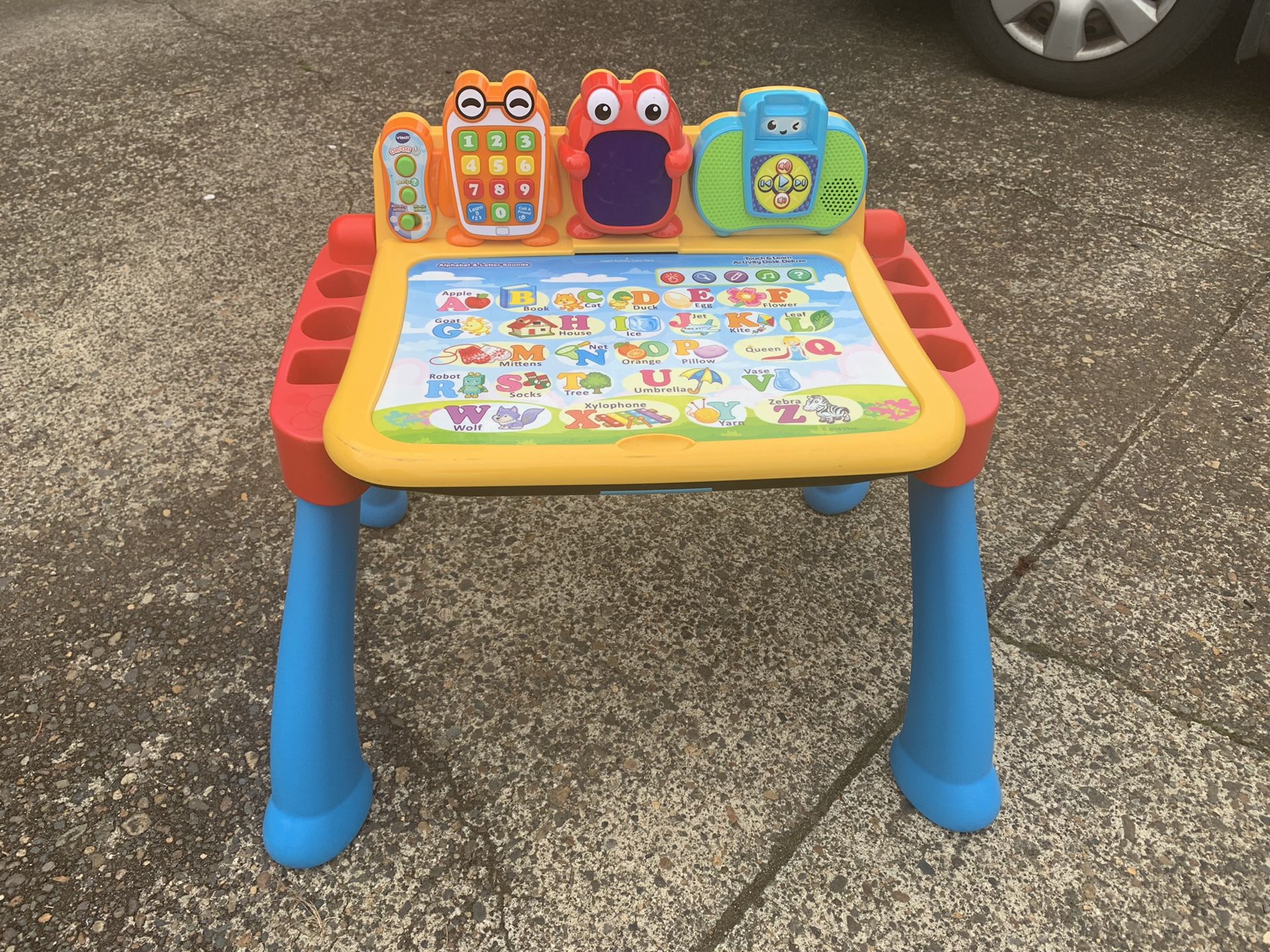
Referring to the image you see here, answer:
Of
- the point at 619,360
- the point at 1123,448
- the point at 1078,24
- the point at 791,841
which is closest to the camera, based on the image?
the point at 619,360

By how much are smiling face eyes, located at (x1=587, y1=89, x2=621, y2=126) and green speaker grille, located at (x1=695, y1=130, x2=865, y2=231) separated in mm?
133

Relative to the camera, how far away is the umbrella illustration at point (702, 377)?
1137 mm

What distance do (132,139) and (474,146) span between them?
6.77ft

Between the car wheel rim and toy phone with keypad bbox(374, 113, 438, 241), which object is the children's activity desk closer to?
toy phone with keypad bbox(374, 113, 438, 241)

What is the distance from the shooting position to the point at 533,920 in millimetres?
1195

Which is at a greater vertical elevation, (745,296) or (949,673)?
(745,296)

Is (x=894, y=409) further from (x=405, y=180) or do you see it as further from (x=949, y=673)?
(x=405, y=180)

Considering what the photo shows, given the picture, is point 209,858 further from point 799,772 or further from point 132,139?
point 132,139

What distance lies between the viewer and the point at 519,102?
51.1 inches

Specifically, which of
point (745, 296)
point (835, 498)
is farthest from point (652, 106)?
point (835, 498)

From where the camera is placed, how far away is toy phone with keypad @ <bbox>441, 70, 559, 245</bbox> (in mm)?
1300

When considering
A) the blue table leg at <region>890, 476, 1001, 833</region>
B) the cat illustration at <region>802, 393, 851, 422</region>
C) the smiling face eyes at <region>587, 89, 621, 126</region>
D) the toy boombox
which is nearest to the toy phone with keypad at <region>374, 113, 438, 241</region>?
the smiling face eyes at <region>587, 89, 621, 126</region>

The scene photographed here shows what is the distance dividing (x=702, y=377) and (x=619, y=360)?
0.33ft

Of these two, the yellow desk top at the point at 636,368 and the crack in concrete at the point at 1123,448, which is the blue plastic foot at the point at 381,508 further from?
the crack in concrete at the point at 1123,448
